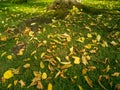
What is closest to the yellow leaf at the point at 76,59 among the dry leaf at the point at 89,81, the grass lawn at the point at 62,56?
the grass lawn at the point at 62,56

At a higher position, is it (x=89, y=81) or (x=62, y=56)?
(x=62, y=56)

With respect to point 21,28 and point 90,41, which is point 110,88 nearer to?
point 90,41

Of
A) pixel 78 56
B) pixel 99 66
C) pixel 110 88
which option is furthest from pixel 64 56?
pixel 110 88

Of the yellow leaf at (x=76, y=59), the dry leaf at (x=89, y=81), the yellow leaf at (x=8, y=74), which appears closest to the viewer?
the dry leaf at (x=89, y=81)

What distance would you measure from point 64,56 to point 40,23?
A: 215cm

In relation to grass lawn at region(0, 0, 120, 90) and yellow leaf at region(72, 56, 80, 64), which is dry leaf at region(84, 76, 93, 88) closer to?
grass lawn at region(0, 0, 120, 90)

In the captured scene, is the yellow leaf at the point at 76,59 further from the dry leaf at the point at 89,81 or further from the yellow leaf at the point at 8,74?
the yellow leaf at the point at 8,74

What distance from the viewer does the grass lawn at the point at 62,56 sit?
4.34 meters

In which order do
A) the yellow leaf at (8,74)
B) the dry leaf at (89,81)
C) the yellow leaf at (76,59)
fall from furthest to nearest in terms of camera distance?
the yellow leaf at (76,59)
the yellow leaf at (8,74)
the dry leaf at (89,81)

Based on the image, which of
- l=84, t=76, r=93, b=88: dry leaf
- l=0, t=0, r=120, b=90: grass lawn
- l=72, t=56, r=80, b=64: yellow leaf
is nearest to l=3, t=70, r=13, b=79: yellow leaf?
l=0, t=0, r=120, b=90: grass lawn

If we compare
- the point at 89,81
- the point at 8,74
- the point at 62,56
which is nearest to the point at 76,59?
the point at 62,56

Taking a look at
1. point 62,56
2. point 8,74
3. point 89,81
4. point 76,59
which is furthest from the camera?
point 62,56

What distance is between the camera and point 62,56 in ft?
16.2

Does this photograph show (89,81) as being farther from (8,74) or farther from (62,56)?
(8,74)
